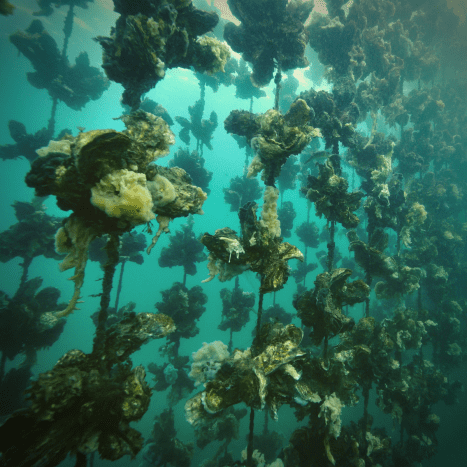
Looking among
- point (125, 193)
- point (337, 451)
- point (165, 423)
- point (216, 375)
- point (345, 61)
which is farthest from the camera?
point (165, 423)

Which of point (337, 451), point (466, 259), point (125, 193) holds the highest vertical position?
point (466, 259)

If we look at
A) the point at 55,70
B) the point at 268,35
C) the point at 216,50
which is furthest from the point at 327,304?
the point at 55,70

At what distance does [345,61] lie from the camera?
840 centimetres

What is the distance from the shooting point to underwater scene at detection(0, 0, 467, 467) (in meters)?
2.11

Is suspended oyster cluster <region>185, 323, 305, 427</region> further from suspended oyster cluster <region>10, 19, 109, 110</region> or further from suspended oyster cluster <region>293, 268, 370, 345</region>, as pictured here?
suspended oyster cluster <region>10, 19, 109, 110</region>

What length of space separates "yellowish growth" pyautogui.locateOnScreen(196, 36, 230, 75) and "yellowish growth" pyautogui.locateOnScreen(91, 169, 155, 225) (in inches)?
156

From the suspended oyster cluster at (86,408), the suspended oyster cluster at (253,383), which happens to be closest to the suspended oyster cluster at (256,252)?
the suspended oyster cluster at (253,383)

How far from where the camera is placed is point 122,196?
1.91 metres

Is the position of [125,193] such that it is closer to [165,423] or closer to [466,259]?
[165,423]

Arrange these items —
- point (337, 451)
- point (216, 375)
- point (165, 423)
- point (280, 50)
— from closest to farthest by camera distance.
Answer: point (216, 375)
point (337, 451)
point (280, 50)
point (165, 423)

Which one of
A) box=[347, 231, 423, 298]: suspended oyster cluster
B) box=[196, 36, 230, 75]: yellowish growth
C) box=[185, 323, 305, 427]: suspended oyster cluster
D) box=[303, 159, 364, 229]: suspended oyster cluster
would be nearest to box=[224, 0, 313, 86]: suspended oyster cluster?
box=[196, 36, 230, 75]: yellowish growth

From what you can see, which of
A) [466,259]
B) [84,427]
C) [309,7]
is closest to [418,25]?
[309,7]

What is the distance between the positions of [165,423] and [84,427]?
9.65 m

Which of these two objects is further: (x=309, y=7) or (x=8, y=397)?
(x=8, y=397)
